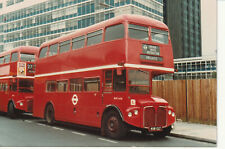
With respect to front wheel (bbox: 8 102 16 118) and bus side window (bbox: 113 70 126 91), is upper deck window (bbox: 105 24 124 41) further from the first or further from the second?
front wheel (bbox: 8 102 16 118)

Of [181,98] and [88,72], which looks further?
[181,98]

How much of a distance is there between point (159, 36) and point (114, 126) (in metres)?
3.84

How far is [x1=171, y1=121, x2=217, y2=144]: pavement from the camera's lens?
396 inches

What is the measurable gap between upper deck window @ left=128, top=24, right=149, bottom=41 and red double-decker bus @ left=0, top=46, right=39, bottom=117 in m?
9.74

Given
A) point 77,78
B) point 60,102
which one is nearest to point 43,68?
point 60,102

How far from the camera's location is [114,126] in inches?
400

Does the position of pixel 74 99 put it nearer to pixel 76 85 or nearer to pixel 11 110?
pixel 76 85

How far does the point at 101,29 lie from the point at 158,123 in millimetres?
4315

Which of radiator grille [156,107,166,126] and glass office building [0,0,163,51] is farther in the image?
glass office building [0,0,163,51]

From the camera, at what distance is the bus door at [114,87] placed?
1012 centimetres

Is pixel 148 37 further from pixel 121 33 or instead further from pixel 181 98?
pixel 181 98

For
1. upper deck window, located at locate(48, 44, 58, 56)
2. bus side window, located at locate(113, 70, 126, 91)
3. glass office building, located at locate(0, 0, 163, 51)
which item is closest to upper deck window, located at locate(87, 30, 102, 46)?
bus side window, located at locate(113, 70, 126, 91)

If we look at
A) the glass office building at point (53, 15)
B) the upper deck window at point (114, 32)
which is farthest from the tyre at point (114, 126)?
the glass office building at point (53, 15)

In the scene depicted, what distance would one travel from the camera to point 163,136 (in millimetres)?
10992
